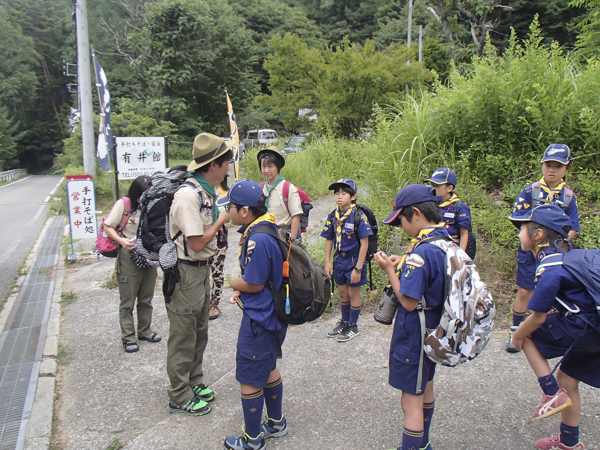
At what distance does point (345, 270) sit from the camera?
4176mm

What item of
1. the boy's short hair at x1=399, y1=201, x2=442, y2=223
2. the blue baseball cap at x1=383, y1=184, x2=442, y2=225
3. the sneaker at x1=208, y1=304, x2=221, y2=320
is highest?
the blue baseball cap at x1=383, y1=184, x2=442, y2=225

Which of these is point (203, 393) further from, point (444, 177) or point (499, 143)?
point (499, 143)

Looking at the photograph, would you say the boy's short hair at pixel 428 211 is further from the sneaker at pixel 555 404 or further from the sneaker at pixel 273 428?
the sneaker at pixel 273 428

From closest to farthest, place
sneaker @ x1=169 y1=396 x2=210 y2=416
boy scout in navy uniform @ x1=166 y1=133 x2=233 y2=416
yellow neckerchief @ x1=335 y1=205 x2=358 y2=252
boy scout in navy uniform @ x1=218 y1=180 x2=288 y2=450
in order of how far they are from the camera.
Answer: boy scout in navy uniform @ x1=218 y1=180 x2=288 y2=450 < boy scout in navy uniform @ x1=166 y1=133 x2=233 y2=416 < sneaker @ x1=169 y1=396 x2=210 y2=416 < yellow neckerchief @ x1=335 y1=205 x2=358 y2=252

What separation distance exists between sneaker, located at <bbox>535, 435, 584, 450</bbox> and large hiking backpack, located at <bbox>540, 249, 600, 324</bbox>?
3.19 ft

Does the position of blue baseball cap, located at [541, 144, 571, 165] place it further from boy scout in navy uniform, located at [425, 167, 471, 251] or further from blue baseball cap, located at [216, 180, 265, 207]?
blue baseball cap, located at [216, 180, 265, 207]

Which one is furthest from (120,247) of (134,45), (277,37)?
(134,45)

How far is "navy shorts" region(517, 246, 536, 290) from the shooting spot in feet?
11.8

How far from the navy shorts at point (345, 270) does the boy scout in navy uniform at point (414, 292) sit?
180cm

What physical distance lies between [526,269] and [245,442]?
283 centimetres

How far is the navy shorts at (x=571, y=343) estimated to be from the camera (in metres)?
2.23

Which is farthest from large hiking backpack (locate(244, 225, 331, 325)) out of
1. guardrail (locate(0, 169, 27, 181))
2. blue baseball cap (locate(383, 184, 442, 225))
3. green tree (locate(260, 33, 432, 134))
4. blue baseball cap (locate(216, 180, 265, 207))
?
guardrail (locate(0, 169, 27, 181))

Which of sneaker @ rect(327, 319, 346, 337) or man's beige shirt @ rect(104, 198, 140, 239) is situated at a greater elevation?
man's beige shirt @ rect(104, 198, 140, 239)

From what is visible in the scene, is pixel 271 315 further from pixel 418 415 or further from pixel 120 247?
pixel 120 247
